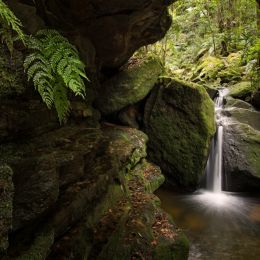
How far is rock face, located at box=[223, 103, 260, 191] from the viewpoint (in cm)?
848

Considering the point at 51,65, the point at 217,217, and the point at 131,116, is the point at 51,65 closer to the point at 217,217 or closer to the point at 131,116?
the point at 217,217

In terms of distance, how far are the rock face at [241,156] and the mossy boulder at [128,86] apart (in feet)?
9.66

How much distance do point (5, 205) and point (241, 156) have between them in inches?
295

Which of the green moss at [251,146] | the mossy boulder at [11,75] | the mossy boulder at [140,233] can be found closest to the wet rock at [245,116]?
the green moss at [251,146]

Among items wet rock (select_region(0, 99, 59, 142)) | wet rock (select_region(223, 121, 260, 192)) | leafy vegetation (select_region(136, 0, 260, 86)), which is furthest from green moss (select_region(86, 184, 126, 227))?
leafy vegetation (select_region(136, 0, 260, 86))

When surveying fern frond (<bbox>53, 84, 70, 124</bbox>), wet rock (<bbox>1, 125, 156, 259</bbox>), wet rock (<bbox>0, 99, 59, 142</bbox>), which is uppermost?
fern frond (<bbox>53, 84, 70, 124</bbox>)

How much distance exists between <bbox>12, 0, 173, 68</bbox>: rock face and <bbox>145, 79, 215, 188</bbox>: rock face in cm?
191

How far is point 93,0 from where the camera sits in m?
4.85

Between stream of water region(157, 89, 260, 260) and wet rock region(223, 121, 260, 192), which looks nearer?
stream of water region(157, 89, 260, 260)

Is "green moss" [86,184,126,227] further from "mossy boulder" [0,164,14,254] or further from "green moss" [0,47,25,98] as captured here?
"green moss" [0,47,25,98]

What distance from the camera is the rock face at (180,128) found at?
8.70 meters

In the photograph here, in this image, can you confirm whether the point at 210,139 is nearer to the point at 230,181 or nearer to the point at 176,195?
the point at 230,181

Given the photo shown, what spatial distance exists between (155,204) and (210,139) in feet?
11.9

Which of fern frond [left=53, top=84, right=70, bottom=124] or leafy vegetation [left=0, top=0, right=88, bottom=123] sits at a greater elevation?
leafy vegetation [left=0, top=0, right=88, bottom=123]
